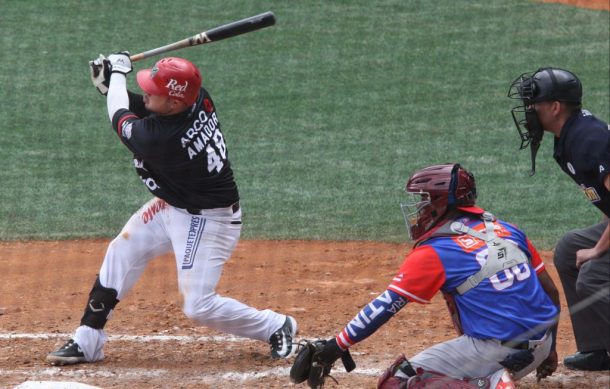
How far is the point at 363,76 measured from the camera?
12891mm

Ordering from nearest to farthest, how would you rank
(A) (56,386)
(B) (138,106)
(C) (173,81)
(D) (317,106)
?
(A) (56,386) → (C) (173,81) → (B) (138,106) → (D) (317,106)

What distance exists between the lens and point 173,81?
5.45 meters

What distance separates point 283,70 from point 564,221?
5.23m

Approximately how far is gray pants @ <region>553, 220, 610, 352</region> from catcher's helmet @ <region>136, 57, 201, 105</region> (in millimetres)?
2073

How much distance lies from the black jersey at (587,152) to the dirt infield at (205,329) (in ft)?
3.64

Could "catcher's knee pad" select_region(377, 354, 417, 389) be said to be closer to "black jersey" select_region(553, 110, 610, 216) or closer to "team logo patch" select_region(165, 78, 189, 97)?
"black jersey" select_region(553, 110, 610, 216)

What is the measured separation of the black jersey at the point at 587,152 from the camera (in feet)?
15.3

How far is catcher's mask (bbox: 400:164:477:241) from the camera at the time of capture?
4.57 metres

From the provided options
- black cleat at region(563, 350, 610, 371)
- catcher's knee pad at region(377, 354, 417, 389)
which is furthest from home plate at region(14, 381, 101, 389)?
black cleat at region(563, 350, 610, 371)

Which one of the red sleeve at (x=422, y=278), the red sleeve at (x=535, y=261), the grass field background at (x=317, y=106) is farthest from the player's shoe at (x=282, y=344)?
the grass field background at (x=317, y=106)

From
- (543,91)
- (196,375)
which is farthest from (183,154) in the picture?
(543,91)

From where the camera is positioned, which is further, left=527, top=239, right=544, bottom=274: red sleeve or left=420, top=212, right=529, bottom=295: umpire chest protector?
left=527, top=239, right=544, bottom=274: red sleeve

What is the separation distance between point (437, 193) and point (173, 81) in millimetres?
1637

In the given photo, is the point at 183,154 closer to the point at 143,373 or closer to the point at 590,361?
the point at 143,373
